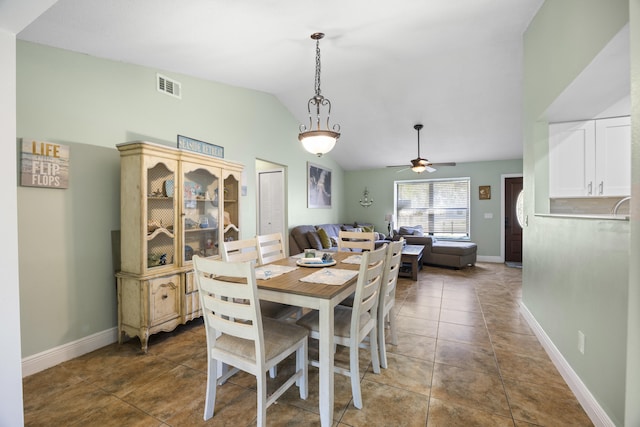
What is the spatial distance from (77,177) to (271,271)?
1.72 meters

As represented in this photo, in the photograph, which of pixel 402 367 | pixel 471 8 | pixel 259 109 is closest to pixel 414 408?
pixel 402 367

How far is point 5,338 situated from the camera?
1282mm

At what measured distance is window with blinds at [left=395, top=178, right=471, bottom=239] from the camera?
22.0 ft

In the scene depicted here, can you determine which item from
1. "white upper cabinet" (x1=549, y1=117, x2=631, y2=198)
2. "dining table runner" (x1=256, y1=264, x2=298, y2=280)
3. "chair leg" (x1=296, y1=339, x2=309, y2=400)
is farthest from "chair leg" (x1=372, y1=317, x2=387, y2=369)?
"white upper cabinet" (x1=549, y1=117, x2=631, y2=198)

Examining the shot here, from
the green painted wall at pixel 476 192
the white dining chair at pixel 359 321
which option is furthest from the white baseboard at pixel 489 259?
the white dining chair at pixel 359 321

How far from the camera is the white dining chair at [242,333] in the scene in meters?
1.38

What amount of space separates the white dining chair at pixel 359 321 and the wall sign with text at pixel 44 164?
208 centimetres

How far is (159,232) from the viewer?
8.29 feet

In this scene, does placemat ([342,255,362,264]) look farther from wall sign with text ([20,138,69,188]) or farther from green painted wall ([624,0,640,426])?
wall sign with text ([20,138,69,188])

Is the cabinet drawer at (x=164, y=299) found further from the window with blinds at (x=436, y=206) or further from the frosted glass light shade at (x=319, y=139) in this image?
the window with blinds at (x=436, y=206)

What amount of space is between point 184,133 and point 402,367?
304 centimetres

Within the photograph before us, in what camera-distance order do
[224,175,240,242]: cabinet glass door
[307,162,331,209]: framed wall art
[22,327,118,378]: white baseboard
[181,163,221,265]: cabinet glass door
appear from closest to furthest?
[22,327,118,378]: white baseboard < [181,163,221,265]: cabinet glass door < [224,175,240,242]: cabinet glass door < [307,162,331,209]: framed wall art

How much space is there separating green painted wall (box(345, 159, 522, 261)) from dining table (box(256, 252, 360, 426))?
548 cm

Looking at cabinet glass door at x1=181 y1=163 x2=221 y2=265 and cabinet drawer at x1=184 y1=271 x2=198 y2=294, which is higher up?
cabinet glass door at x1=181 y1=163 x2=221 y2=265
